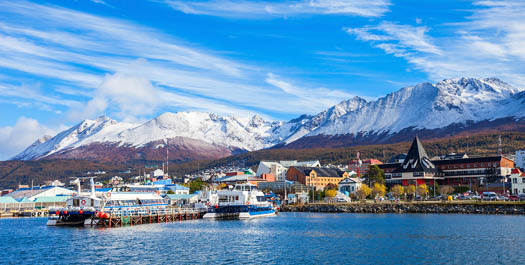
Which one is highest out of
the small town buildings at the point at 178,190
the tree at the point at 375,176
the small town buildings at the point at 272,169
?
the small town buildings at the point at 272,169

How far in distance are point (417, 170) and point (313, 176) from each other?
31320 millimetres

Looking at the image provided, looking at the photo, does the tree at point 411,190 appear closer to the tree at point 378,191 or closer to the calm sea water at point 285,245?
the tree at point 378,191

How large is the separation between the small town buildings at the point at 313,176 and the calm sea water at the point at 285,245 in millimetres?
83318

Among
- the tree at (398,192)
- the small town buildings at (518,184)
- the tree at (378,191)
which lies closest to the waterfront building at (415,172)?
the tree at (398,192)

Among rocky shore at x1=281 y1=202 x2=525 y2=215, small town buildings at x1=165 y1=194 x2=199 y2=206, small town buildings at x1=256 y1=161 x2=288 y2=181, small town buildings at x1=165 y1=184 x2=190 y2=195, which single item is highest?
small town buildings at x1=256 y1=161 x2=288 y2=181

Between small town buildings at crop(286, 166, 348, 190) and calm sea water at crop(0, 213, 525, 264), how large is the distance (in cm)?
8332

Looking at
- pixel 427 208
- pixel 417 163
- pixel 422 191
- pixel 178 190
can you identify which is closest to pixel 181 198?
pixel 178 190

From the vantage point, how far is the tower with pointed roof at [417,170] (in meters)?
130

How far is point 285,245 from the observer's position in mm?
46438

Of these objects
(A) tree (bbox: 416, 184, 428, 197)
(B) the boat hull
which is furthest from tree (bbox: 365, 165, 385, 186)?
(B) the boat hull

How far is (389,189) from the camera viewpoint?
132625 mm

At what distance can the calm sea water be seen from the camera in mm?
38594

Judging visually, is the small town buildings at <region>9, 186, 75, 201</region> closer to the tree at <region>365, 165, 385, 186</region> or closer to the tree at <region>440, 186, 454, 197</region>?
the tree at <region>365, 165, 385, 186</region>

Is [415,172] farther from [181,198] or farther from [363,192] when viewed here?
[181,198]
